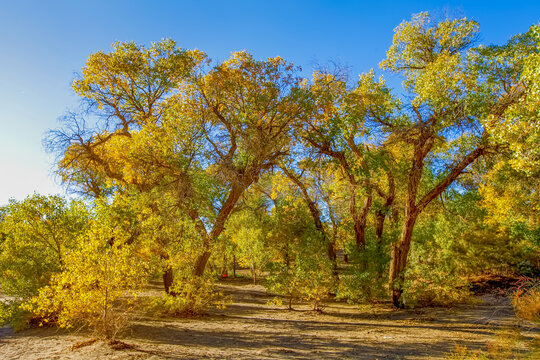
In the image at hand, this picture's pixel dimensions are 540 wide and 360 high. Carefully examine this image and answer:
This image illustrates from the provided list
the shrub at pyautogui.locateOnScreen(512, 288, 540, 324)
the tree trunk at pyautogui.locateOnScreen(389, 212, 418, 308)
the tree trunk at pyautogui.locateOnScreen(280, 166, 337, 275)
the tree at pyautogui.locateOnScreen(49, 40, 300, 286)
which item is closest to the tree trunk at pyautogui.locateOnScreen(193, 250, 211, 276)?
the tree at pyautogui.locateOnScreen(49, 40, 300, 286)

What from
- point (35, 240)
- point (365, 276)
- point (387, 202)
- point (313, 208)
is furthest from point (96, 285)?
point (387, 202)

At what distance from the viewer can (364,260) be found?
42.9ft

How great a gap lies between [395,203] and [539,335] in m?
8.03

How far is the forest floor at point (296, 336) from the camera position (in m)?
6.88

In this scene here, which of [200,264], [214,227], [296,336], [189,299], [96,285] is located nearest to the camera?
[96,285]

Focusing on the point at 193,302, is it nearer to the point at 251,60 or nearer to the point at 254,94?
the point at 254,94

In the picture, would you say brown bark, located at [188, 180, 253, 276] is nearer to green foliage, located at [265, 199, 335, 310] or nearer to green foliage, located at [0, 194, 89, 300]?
green foliage, located at [265, 199, 335, 310]

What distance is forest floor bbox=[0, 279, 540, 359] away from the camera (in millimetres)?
6879

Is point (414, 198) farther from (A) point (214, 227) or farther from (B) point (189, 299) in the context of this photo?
(B) point (189, 299)

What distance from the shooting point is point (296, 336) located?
875cm

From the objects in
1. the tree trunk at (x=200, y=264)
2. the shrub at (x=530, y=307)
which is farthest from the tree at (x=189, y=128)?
the shrub at (x=530, y=307)

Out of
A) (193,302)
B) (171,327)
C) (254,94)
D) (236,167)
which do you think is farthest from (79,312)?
(254,94)

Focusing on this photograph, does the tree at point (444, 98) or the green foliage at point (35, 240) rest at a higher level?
the tree at point (444, 98)

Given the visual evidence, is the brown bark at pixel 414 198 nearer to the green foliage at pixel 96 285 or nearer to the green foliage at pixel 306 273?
the green foliage at pixel 306 273
